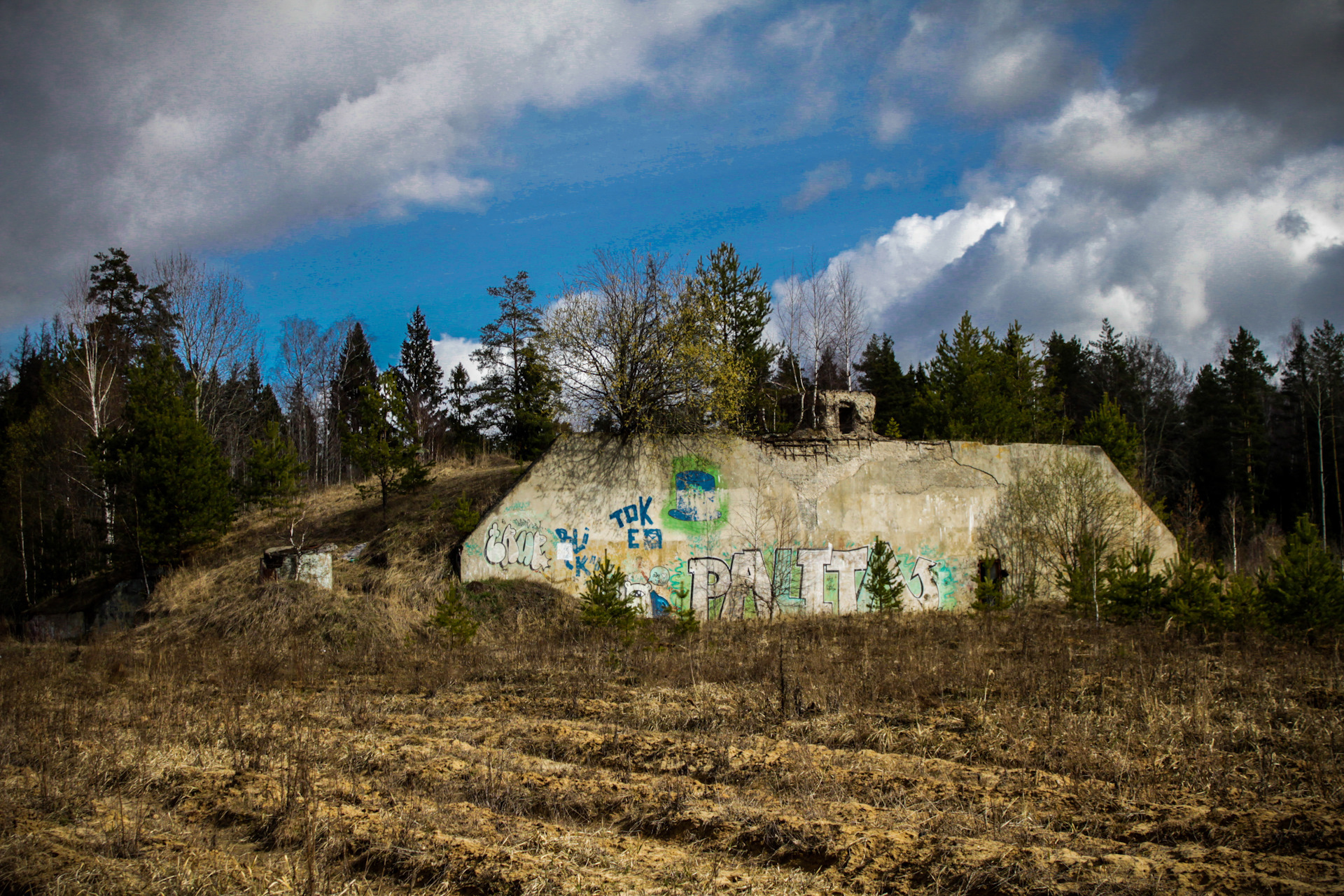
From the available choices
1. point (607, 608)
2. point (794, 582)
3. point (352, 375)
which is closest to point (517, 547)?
point (607, 608)

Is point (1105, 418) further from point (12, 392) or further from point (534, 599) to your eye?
point (12, 392)

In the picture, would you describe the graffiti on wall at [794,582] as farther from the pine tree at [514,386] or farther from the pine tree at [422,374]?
the pine tree at [422,374]

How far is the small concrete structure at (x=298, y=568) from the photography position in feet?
47.7

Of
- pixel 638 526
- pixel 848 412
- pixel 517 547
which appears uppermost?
pixel 848 412

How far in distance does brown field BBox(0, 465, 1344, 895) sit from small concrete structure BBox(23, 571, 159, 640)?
→ 7245 millimetres

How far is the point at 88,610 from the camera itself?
19359mm

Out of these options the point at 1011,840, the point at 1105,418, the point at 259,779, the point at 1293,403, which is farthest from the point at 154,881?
the point at 1293,403

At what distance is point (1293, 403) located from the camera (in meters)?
42.8

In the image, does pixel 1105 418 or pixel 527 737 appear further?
pixel 1105 418

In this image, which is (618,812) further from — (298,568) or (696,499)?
(298,568)

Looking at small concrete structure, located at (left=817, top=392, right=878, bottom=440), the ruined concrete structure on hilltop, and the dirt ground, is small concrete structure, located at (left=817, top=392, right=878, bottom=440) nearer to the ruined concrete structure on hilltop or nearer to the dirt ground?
the ruined concrete structure on hilltop

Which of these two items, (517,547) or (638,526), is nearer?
(517,547)

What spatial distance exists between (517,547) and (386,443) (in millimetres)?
7150

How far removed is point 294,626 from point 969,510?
13812 millimetres
